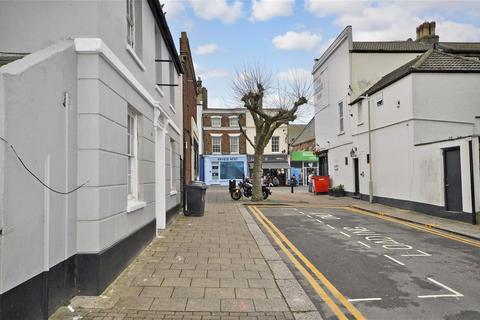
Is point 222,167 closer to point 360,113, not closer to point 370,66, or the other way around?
point 370,66

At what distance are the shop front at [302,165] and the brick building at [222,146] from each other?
5587mm

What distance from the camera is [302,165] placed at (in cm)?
4816

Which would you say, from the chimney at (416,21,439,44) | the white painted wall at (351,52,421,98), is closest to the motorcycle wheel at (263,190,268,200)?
the white painted wall at (351,52,421,98)

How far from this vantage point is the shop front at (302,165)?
47594 mm

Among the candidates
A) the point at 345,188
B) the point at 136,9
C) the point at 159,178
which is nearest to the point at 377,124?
the point at 345,188

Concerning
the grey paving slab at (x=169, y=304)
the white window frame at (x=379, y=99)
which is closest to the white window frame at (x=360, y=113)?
the white window frame at (x=379, y=99)

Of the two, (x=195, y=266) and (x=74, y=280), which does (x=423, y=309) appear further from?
(x=74, y=280)

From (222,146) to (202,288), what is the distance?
4304cm

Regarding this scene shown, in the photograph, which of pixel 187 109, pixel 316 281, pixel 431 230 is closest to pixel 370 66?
pixel 187 109

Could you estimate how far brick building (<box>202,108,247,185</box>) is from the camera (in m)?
48.2

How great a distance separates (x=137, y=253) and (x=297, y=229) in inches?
231

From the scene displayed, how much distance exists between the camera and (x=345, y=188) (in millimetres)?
25688

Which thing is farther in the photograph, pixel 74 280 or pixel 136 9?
pixel 136 9

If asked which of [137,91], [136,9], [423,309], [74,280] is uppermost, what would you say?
[136,9]
